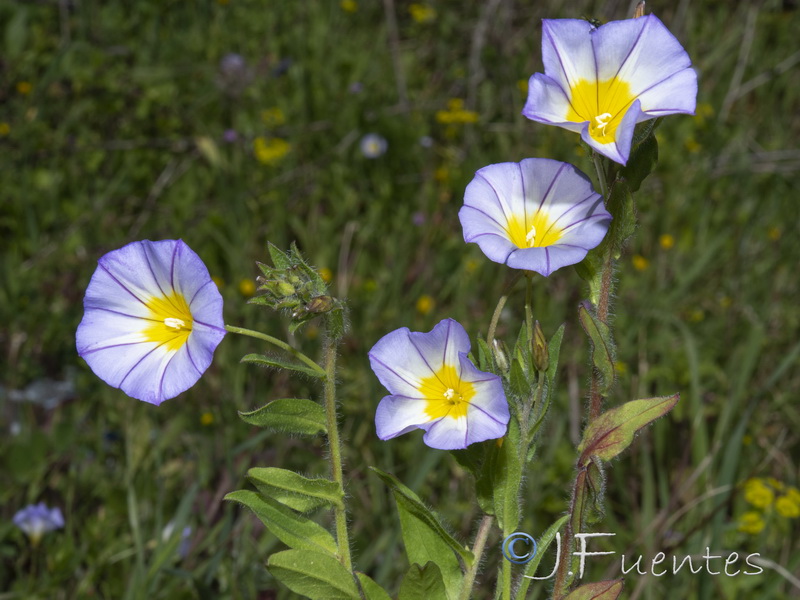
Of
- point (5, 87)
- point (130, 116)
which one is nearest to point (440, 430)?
point (130, 116)

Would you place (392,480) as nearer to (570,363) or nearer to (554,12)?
(570,363)

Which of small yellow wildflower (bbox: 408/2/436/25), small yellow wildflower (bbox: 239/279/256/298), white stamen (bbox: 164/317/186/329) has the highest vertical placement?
small yellow wildflower (bbox: 408/2/436/25)

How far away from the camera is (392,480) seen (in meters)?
1.31

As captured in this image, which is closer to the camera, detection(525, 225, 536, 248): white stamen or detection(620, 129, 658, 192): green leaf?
detection(620, 129, 658, 192): green leaf

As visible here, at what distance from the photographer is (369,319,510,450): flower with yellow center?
1.27 m

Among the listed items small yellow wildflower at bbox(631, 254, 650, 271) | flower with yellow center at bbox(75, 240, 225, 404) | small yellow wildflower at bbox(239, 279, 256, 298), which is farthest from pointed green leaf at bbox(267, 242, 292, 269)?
small yellow wildflower at bbox(631, 254, 650, 271)

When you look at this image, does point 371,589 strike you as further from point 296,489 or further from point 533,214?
point 533,214

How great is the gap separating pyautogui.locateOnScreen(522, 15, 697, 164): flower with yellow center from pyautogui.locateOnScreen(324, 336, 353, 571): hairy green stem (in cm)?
46

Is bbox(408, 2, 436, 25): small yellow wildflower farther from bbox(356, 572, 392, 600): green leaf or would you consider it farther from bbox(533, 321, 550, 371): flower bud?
bbox(356, 572, 392, 600): green leaf

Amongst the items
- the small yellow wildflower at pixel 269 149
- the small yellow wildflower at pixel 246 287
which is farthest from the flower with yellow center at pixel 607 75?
the small yellow wildflower at pixel 269 149

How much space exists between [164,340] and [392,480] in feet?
1.44

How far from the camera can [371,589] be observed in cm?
132

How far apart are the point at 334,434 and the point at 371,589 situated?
244 millimetres

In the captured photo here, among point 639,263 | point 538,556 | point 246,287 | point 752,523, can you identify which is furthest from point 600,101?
point 639,263
